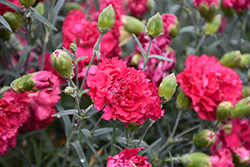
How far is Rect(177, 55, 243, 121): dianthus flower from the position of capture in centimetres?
73

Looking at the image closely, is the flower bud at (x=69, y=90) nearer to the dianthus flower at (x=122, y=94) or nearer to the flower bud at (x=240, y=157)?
the dianthus flower at (x=122, y=94)

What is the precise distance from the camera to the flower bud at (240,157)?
0.75 meters

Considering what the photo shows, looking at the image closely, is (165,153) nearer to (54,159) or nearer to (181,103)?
(181,103)

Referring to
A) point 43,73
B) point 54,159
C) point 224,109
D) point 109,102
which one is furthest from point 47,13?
point 224,109

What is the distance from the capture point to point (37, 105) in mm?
743

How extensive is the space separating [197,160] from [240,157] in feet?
0.46

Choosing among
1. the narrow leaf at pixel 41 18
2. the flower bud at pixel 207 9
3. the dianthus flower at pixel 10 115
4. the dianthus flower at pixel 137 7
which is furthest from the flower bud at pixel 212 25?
the dianthus flower at pixel 10 115

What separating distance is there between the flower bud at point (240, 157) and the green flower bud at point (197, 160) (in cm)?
10

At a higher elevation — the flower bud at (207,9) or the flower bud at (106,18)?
the flower bud at (106,18)

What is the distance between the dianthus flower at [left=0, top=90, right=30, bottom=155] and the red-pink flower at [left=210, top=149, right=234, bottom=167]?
0.54 meters

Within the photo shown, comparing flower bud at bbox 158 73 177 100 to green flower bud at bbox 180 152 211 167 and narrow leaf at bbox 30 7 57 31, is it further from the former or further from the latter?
narrow leaf at bbox 30 7 57 31

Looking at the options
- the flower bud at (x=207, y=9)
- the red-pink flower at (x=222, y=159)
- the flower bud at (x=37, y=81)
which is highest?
the flower bud at (x=207, y=9)

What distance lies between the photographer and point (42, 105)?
74 cm

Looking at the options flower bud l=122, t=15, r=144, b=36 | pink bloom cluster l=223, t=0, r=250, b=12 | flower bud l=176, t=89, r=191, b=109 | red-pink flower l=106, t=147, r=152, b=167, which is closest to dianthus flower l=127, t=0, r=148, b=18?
flower bud l=122, t=15, r=144, b=36
